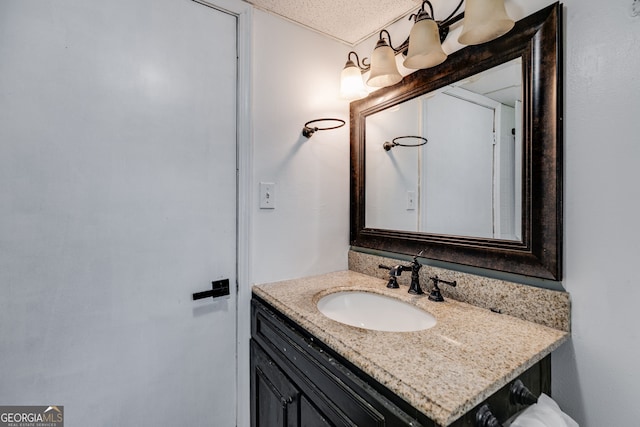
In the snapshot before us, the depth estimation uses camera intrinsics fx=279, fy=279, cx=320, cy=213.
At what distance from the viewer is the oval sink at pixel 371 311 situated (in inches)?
41.0

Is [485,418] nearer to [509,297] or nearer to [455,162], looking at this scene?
[509,297]

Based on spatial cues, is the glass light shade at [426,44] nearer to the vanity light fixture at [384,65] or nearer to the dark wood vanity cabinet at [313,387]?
the vanity light fixture at [384,65]

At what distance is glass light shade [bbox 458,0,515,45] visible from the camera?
2.76 feet

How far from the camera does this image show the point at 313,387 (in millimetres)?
827

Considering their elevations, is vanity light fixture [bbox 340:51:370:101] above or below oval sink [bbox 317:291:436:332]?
above

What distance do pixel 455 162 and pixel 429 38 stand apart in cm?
46

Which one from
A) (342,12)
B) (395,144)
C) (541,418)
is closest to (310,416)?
(541,418)

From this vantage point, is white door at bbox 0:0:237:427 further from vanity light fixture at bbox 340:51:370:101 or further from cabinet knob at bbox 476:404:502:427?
cabinet knob at bbox 476:404:502:427

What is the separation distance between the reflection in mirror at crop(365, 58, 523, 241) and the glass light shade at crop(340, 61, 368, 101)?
147 millimetres

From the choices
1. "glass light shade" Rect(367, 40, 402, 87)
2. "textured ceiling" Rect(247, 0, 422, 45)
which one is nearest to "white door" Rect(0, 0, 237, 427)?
"textured ceiling" Rect(247, 0, 422, 45)

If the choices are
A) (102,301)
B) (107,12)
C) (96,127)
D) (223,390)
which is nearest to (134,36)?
(107,12)

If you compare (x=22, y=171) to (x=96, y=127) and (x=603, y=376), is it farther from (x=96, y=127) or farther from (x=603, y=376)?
(x=603, y=376)

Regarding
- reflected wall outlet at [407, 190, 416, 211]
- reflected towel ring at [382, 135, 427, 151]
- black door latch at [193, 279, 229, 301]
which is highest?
reflected towel ring at [382, 135, 427, 151]

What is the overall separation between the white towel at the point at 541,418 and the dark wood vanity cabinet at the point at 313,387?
0.03 m
